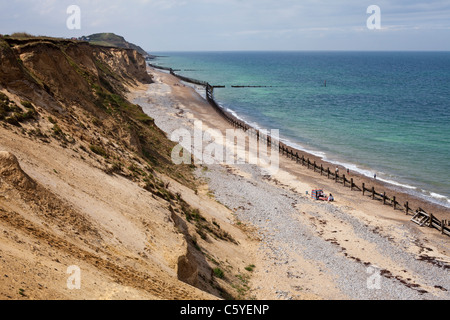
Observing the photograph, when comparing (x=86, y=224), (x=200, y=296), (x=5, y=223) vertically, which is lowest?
(x=200, y=296)

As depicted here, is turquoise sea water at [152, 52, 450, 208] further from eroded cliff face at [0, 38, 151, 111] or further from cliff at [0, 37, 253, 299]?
eroded cliff face at [0, 38, 151, 111]

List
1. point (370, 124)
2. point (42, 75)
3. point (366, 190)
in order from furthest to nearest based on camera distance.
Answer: point (370, 124)
point (366, 190)
point (42, 75)

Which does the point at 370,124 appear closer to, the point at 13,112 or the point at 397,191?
the point at 397,191

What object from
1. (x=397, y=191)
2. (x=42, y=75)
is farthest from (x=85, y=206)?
(x=397, y=191)

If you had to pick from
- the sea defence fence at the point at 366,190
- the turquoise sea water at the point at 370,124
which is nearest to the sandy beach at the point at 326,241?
the sea defence fence at the point at 366,190

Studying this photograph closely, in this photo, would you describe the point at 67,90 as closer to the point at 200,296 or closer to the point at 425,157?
the point at 200,296

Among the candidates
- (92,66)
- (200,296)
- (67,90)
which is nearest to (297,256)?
(200,296)
